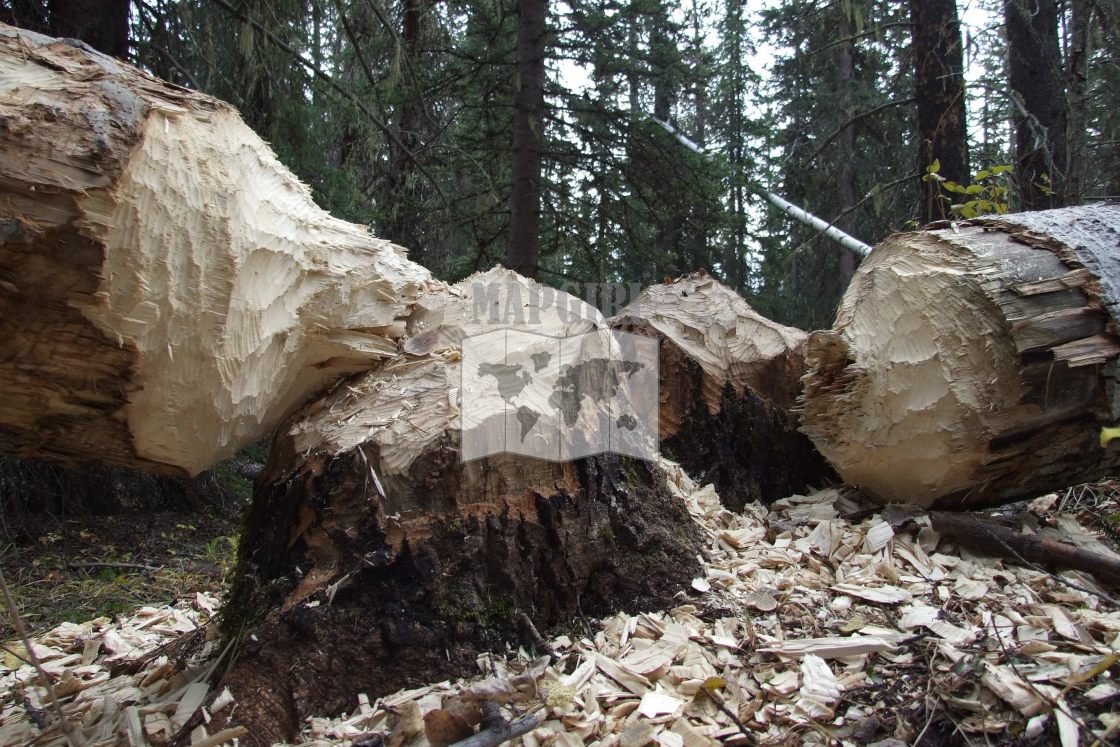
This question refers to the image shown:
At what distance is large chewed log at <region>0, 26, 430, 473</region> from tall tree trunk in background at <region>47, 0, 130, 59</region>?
6.74 ft

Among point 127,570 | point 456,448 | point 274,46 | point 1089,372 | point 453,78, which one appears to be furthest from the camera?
point 453,78

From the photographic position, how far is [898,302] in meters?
2.63

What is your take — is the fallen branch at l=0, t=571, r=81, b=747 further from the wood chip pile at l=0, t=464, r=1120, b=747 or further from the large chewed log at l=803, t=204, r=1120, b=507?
the large chewed log at l=803, t=204, r=1120, b=507

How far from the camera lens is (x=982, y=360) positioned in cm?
239

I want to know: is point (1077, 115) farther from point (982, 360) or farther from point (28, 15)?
point (28, 15)

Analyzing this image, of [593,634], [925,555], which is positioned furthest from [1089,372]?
[593,634]

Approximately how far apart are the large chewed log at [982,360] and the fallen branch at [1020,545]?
0.54 ft

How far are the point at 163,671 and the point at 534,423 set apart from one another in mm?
1258

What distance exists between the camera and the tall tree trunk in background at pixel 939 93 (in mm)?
4750

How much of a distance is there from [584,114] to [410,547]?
555 cm

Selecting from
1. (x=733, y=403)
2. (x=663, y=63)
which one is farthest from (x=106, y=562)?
(x=663, y=63)

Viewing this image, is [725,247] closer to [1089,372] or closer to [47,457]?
[1089,372]

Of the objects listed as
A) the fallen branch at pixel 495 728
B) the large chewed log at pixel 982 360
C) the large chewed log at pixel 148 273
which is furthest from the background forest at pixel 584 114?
the fallen branch at pixel 495 728

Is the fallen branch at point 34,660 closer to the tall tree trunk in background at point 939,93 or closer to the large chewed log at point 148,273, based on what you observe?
the large chewed log at point 148,273
